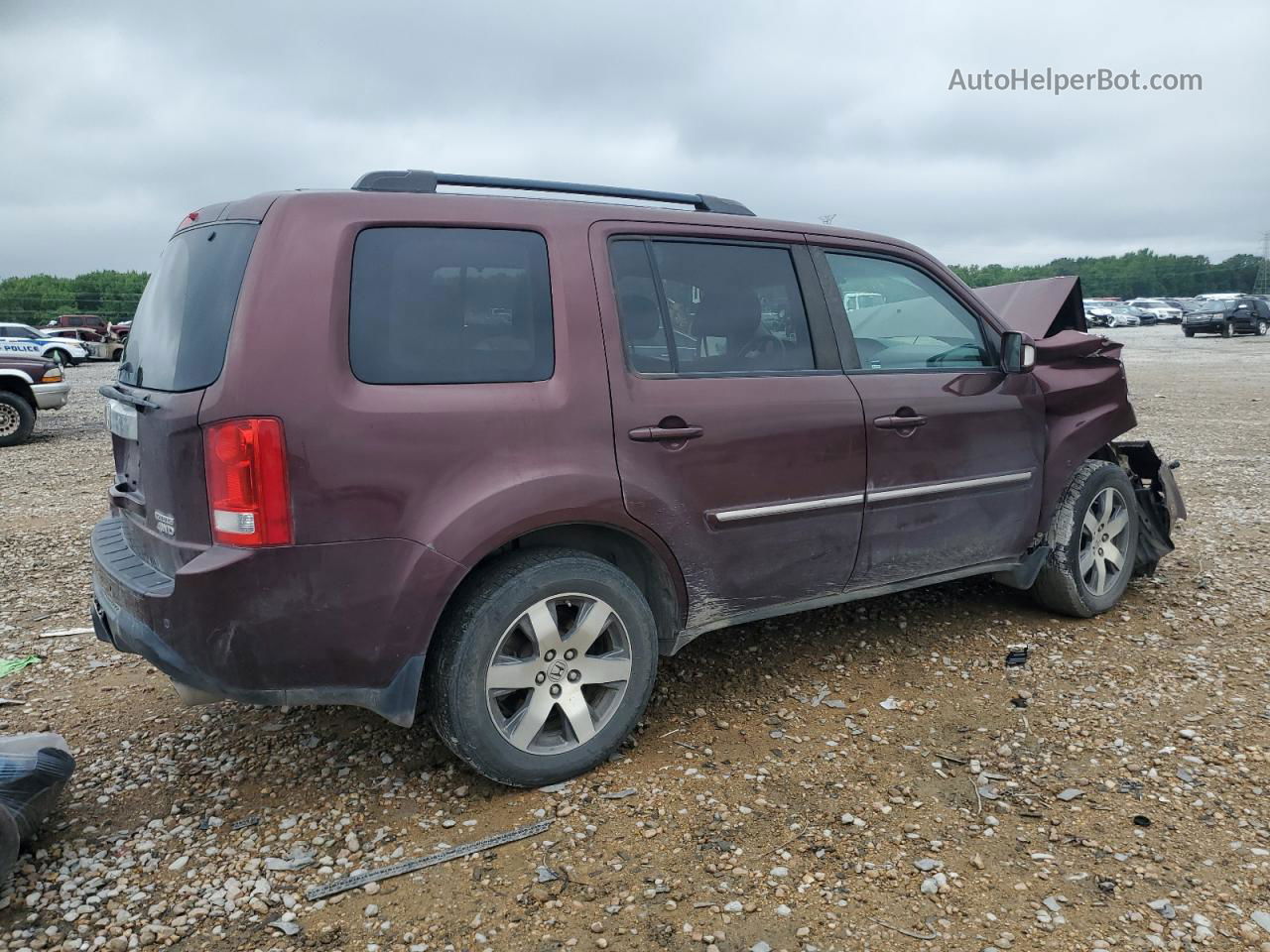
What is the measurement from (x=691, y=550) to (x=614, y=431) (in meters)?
0.53

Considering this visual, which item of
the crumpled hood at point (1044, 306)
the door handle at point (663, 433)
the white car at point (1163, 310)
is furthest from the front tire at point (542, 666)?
the white car at point (1163, 310)

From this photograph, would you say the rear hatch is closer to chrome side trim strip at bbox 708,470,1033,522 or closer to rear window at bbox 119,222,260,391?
rear window at bbox 119,222,260,391

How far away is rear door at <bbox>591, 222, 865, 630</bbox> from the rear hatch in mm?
1175

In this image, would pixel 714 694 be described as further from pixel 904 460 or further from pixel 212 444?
pixel 212 444

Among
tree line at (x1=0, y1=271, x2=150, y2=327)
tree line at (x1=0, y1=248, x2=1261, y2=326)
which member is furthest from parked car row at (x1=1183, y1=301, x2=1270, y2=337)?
tree line at (x1=0, y1=271, x2=150, y2=327)

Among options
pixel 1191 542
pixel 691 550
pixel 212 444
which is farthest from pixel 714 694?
pixel 1191 542

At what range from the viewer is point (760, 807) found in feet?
9.55

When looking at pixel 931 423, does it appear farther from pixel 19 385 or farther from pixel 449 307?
pixel 19 385

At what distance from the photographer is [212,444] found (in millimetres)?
2564

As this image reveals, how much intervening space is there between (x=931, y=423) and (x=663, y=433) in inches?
51.7

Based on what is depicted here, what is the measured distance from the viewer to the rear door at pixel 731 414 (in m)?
3.12

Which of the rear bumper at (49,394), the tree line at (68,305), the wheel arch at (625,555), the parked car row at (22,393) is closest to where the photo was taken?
the wheel arch at (625,555)

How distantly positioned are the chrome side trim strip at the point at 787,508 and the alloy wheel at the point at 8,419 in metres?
12.4

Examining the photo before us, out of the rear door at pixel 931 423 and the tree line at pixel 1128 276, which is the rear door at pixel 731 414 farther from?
the tree line at pixel 1128 276
